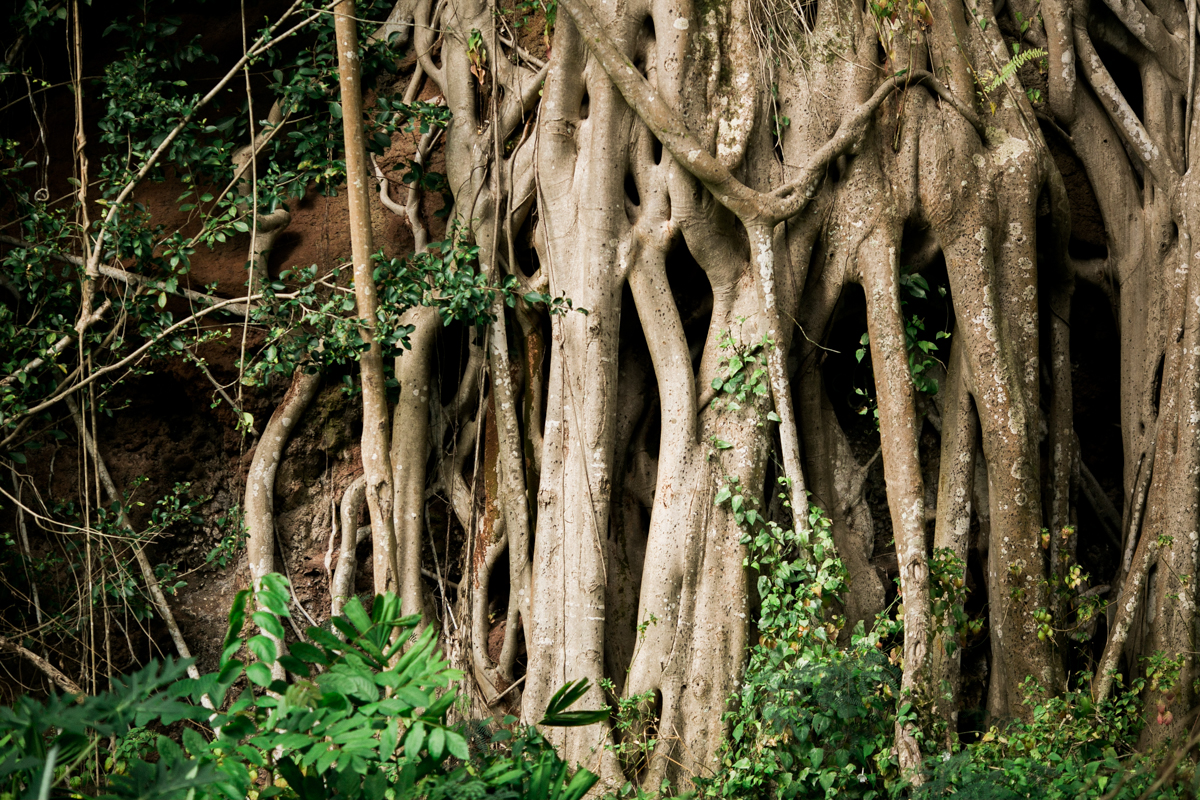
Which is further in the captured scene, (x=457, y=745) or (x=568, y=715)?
(x=568, y=715)

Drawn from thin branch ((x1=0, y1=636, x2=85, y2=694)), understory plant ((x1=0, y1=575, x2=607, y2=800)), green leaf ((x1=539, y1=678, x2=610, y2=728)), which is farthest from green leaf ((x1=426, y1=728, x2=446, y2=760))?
thin branch ((x1=0, y1=636, x2=85, y2=694))

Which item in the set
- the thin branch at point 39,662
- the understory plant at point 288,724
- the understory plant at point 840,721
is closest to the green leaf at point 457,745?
the understory plant at point 288,724

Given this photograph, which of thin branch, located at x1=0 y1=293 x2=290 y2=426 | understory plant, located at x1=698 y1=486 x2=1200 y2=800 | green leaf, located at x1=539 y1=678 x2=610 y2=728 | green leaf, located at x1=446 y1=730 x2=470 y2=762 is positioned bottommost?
understory plant, located at x1=698 y1=486 x2=1200 y2=800

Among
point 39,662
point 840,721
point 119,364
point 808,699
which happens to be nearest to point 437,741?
point 808,699

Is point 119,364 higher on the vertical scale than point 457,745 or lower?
higher

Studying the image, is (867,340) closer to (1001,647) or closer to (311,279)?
(1001,647)

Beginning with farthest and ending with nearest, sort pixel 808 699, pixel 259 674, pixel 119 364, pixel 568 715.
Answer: pixel 119 364
pixel 808 699
pixel 568 715
pixel 259 674

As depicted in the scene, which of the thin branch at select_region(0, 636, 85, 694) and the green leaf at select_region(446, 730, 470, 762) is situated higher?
the green leaf at select_region(446, 730, 470, 762)

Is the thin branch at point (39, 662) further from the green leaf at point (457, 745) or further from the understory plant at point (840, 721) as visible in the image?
the green leaf at point (457, 745)

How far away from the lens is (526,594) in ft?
13.3

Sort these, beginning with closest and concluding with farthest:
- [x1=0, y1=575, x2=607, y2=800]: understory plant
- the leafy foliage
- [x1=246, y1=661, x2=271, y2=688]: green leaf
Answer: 1. [x1=0, y1=575, x2=607, y2=800]: understory plant
2. [x1=246, y1=661, x2=271, y2=688]: green leaf
3. the leafy foliage

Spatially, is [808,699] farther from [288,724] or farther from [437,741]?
[288,724]

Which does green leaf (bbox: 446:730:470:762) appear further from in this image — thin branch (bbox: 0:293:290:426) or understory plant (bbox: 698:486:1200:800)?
thin branch (bbox: 0:293:290:426)

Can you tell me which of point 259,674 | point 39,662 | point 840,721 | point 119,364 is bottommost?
point 840,721
